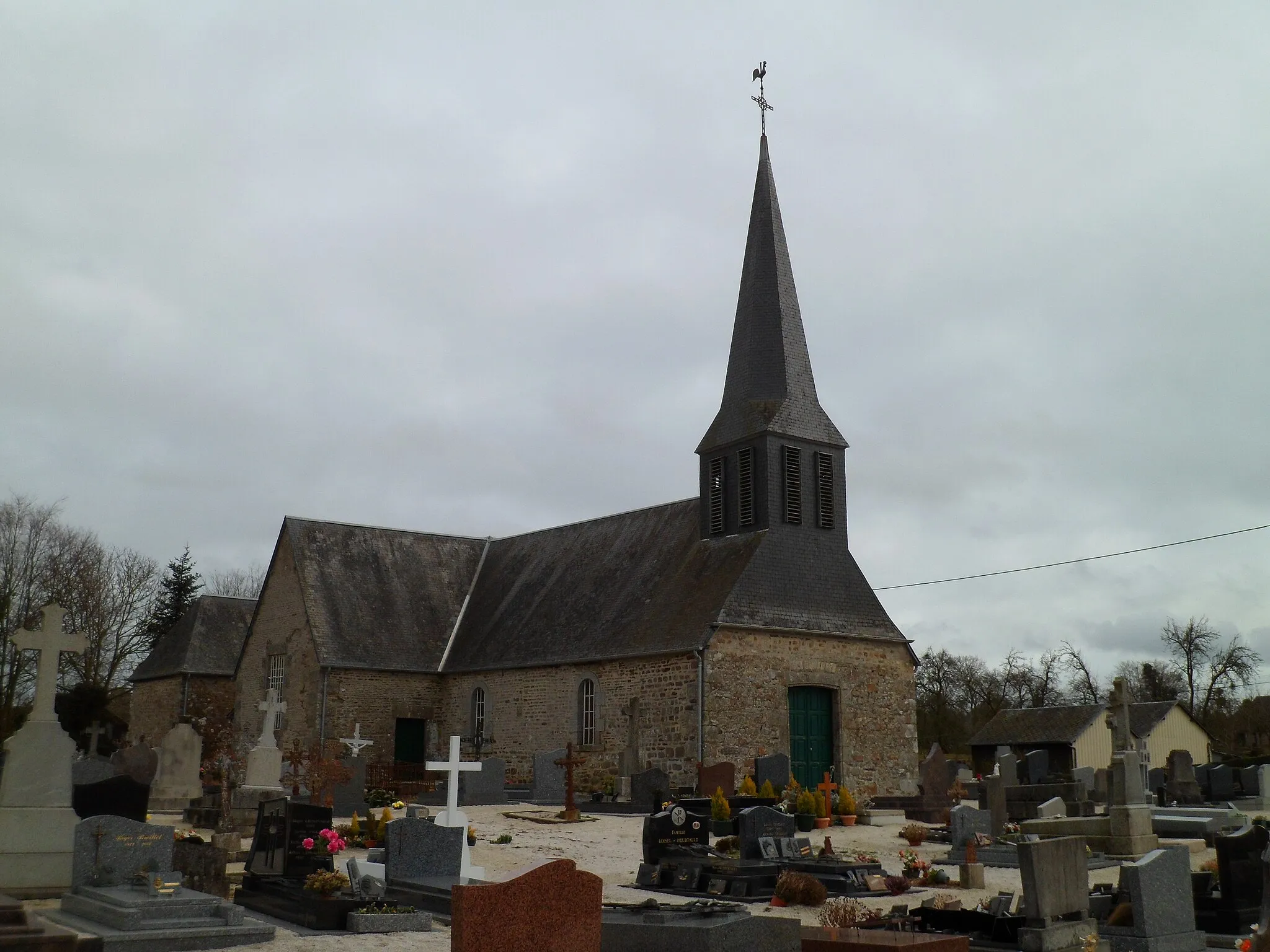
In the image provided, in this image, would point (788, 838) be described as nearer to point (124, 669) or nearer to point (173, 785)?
point (173, 785)

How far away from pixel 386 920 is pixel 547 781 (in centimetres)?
1219

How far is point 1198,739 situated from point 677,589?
2277 centimetres

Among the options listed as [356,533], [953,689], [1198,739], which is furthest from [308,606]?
[953,689]

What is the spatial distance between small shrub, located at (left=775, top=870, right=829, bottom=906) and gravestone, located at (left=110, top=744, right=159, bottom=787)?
11.5 meters

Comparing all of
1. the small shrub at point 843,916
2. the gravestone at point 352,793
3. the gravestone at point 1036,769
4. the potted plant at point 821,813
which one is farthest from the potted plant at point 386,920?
the gravestone at point 1036,769

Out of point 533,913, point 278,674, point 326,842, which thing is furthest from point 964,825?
point 278,674

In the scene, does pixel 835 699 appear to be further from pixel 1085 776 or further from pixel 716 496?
pixel 1085 776

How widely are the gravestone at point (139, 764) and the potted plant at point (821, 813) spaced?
34.0 feet

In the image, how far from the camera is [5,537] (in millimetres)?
36344

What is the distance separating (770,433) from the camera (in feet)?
78.9

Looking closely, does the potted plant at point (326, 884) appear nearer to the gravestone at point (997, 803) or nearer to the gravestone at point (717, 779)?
the gravestone at point (997, 803)

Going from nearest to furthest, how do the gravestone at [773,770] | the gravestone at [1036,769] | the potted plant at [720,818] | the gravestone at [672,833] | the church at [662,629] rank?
the gravestone at [672,833] → the potted plant at [720,818] → the gravestone at [773,770] → the church at [662,629] → the gravestone at [1036,769]

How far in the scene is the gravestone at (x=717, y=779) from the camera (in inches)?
762

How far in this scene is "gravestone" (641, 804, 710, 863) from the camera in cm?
1257
